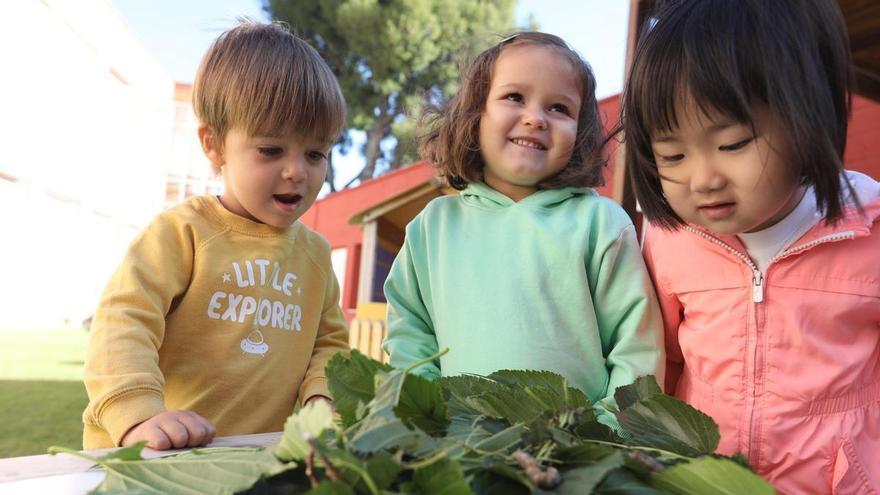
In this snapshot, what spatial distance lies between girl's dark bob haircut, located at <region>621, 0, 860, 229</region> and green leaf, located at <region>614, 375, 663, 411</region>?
37cm

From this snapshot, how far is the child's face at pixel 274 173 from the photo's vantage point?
130cm

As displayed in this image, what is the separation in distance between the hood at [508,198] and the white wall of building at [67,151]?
1080cm

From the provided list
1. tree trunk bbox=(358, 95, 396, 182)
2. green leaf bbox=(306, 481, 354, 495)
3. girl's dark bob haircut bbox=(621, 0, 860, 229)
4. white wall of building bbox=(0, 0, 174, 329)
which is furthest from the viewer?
tree trunk bbox=(358, 95, 396, 182)

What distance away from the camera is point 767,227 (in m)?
1.04

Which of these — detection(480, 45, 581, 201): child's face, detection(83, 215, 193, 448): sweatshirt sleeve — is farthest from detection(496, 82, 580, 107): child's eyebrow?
detection(83, 215, 193, 448): sweatshirt sleeve

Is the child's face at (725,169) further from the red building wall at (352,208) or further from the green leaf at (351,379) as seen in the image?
the red building wall at (352,208)

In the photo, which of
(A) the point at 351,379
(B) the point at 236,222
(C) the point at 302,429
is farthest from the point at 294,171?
(C) the point at 302,429

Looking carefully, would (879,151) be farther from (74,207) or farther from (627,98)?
(74,207)

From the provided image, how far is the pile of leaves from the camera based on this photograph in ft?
1.34

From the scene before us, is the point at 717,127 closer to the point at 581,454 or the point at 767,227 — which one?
the point at 767,227

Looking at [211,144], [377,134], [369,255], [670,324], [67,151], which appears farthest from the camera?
[377,134]

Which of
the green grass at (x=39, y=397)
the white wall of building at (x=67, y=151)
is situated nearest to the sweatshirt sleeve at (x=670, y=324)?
the green grass at (x=39, y=397)

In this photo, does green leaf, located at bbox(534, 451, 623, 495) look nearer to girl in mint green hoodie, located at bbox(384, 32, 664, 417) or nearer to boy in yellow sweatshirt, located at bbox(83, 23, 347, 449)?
girl in mint green hoodie, located at bbox(384, 32, 664, 417)

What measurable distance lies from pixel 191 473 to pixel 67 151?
44.8 ft
